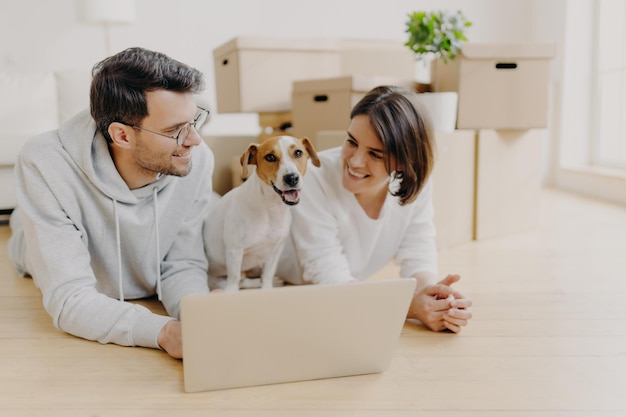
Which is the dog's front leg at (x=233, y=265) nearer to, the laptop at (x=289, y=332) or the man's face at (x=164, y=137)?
the man's face at (x=164, y=137)

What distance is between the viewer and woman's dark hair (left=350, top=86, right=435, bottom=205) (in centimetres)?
139

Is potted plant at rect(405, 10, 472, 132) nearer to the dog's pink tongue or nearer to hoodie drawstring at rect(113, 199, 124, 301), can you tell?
the dog's pink tongue

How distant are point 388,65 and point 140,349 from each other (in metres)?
2.31

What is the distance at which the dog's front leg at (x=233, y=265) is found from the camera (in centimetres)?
161

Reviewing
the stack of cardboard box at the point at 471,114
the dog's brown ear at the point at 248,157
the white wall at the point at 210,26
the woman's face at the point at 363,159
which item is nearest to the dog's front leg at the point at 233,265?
the dog's brown ear at the point at 248,157

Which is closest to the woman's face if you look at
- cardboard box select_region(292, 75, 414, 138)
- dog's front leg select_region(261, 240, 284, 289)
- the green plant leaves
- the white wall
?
dog's front leg select_region(261, 240, 284, 289)

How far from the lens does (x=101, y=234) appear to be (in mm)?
1454

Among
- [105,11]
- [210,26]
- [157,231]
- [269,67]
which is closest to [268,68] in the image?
[269,67]

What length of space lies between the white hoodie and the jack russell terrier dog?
74 mm

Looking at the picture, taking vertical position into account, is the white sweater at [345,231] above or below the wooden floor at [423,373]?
above

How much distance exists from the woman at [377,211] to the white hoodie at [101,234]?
311mm

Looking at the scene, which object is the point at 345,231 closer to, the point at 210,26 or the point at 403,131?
the point at 403,131

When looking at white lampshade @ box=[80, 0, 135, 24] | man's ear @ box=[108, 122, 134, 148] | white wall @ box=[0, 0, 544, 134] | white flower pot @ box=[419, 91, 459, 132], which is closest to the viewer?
man's ear @ box=[108, 122, 134, 148]

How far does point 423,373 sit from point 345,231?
524mm
